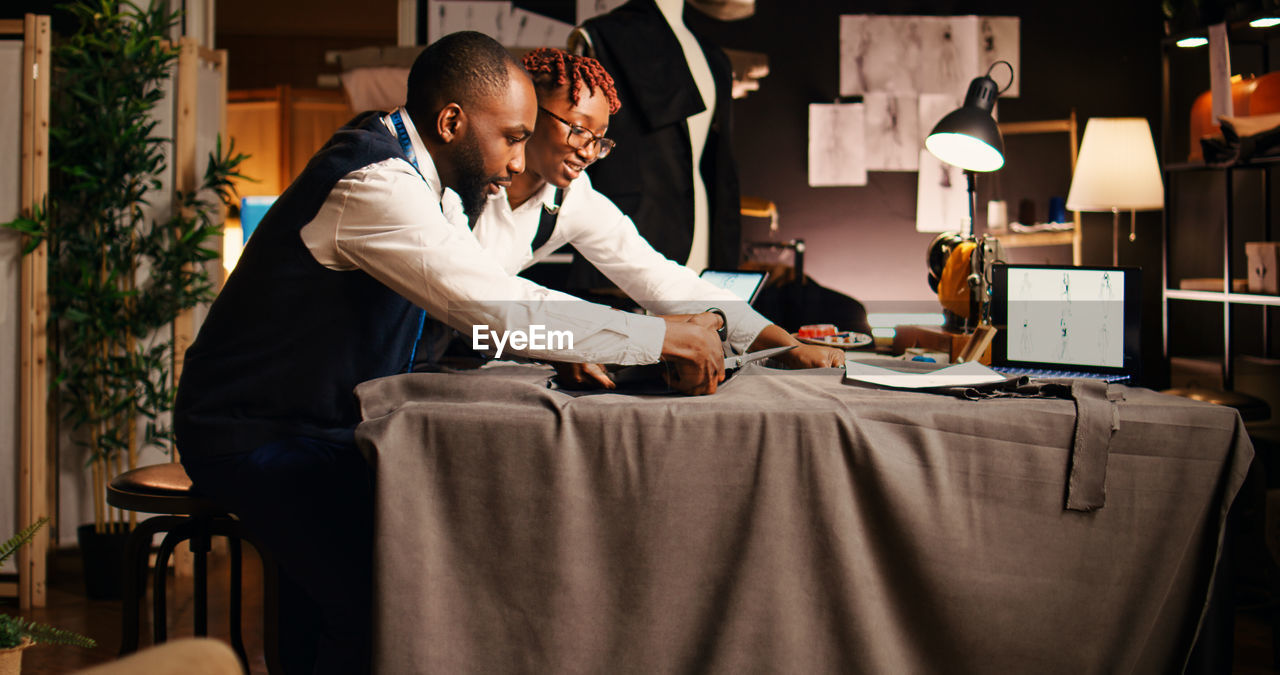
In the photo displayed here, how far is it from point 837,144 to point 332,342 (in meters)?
3.66

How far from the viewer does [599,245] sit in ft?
7.58

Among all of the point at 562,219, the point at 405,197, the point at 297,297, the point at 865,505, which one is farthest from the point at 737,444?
the point at 562,219

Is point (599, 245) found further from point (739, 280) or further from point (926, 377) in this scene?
point (926, 377)

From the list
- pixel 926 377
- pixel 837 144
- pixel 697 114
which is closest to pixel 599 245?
pixel 697 114

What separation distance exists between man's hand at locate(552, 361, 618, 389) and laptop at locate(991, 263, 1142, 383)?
0.85 m

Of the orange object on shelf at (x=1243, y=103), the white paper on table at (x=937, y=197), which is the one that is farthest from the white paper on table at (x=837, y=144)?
the orange object on shelf at (x=1243, y=103)

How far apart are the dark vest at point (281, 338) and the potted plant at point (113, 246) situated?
6.14ft

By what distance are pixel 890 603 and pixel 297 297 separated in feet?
3.38

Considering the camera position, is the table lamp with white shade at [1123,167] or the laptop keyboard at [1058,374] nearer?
the laptop keyboard at [1058,374]

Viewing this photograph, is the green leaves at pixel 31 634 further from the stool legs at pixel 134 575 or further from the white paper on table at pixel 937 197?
the white paper on table at pixel 937 197

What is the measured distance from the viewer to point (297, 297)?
1.47 meters

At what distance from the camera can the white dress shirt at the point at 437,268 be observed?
55.7 inches

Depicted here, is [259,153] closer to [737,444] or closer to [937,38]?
[937,38]

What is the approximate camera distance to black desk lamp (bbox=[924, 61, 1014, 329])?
6.89ft
